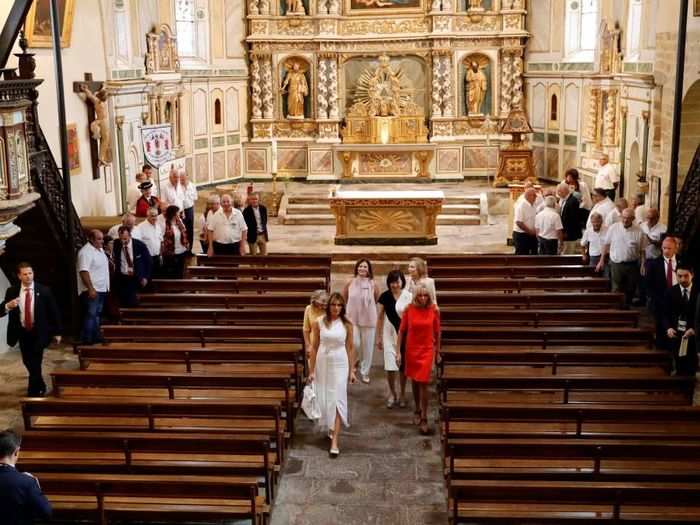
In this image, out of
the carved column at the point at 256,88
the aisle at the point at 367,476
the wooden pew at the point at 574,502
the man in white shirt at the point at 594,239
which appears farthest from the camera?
the carved column at the point at 256,88

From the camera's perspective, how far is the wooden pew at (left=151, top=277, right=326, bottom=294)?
37.2ft

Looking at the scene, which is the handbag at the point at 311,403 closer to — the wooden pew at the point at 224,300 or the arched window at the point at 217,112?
the wooden pew at the point at 224,300

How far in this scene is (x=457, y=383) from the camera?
25.5ft

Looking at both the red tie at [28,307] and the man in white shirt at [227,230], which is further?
the man in white shirt at [227,230]

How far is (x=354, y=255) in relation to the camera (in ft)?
51.2

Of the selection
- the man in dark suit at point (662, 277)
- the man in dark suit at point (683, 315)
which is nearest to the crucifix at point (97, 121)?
the man in dark suit at point (662, 277)

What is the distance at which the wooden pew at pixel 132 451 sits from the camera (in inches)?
257

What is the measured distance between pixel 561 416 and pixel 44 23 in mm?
10053

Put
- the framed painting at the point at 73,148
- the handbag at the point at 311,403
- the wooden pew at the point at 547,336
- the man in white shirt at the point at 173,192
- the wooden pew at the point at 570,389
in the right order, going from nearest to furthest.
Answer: the wooden pew at the point at 570,389 → the handbag at the point at 311,403 → the wooden pew at the point at 547,336 → the man in white shirt at the point at 173,192 → the framed painting at the point at 73,148

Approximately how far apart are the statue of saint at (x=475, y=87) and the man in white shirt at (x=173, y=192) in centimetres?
1033

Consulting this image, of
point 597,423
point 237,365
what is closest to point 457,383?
point 597,423

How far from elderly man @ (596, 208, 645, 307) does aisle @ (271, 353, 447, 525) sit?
3698 mm

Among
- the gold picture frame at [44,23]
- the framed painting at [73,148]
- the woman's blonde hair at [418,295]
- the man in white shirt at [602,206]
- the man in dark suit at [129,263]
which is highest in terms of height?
the gold picture frame at [44,23]

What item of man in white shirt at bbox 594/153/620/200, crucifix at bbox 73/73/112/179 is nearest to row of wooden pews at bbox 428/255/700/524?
man in white shirt at bbox 594/153/620/200
